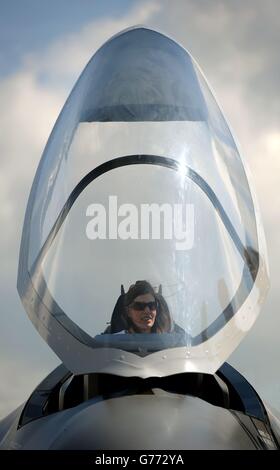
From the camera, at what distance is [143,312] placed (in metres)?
6.25

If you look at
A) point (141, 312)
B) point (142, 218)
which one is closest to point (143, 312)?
point (141, 312)

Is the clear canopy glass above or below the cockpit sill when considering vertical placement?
above

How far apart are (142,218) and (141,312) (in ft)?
2.49

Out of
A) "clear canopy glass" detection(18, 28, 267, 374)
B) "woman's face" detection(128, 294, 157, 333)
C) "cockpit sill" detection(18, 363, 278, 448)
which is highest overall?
"clear canopy glass" detection(18, 28, 267, 374)

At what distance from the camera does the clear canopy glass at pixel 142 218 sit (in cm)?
617

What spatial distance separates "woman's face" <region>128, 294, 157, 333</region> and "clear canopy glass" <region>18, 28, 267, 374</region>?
2.1 inches

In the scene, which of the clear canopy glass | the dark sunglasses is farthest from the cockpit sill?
the dark sunglasses

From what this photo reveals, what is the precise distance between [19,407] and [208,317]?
7.19 ft

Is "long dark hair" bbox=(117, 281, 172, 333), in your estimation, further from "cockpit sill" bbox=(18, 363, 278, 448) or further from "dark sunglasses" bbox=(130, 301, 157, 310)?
"cockpit sill" bbox=(18, 363, 278, 448)

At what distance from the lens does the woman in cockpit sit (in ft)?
20.2

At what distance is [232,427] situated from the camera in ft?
18.3

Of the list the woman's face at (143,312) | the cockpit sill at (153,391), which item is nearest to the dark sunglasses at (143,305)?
the woman's face at (143,312)
